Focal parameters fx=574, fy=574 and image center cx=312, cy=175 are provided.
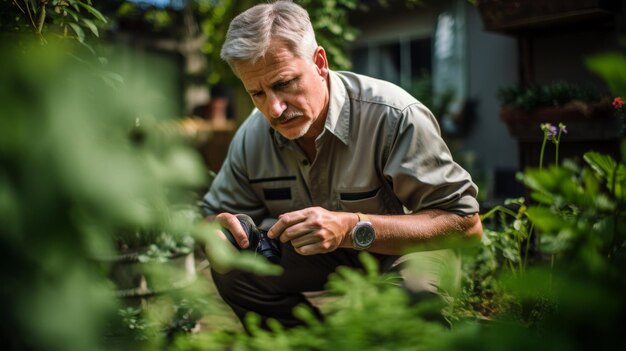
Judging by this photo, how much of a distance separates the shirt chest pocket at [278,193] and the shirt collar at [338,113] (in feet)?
0.85

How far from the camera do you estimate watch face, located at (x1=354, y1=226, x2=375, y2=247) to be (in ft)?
5.61

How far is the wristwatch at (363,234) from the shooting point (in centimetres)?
171

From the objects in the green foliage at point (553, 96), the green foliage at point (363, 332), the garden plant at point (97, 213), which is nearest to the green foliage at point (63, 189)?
the garden plant at point (97, 213)

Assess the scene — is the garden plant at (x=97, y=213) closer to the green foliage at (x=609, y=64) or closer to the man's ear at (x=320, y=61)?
the green foliage at (x=609, y=64)

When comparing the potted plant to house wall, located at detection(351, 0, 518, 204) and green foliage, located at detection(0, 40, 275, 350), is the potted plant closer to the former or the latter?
house wall, located at detection(351, 0, 518, 204)

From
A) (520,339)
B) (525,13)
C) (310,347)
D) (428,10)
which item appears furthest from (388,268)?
(428,10)

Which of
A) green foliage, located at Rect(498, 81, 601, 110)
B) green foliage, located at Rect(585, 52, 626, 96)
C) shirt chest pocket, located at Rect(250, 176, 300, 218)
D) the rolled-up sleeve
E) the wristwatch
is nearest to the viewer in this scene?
green foliage, located at Rect(585, 52, 626, 96)

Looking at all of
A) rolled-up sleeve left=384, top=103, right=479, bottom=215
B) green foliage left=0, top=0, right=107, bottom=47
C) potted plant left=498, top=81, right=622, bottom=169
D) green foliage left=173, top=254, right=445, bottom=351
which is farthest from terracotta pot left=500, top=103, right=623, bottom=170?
green foliage left=173, top=254, right=445, bottom=351

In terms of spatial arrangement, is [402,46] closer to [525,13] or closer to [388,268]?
[525,13]

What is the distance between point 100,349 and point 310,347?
294 mm

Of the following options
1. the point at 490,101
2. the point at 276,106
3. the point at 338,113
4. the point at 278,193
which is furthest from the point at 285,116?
the point at 490,101

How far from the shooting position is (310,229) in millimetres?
1603

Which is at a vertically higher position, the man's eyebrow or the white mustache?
the man's eyebrow

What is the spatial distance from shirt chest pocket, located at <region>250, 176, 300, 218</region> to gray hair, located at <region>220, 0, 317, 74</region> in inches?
18.8
